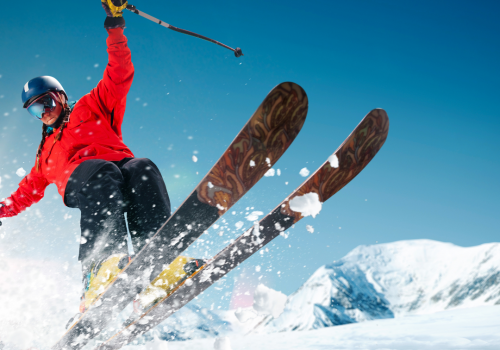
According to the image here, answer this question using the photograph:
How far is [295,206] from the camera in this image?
2.45 metres

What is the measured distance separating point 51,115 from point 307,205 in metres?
2.39

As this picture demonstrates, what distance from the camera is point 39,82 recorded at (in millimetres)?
2709

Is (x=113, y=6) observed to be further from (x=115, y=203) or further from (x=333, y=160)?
(x=333, y=160)

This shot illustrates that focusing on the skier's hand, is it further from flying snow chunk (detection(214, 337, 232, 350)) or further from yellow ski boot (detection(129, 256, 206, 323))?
flying snow chunk (detection(214, 337, 232, 350))

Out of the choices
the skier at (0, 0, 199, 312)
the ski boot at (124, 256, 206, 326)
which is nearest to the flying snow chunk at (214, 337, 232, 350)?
the ski boot at (124, 256, 206, 326)

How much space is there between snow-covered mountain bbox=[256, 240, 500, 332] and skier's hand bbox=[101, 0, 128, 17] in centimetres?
7811

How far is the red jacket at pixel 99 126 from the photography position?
2371 mm

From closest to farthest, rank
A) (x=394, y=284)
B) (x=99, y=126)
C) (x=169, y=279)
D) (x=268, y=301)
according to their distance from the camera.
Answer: (x=169, y=279) < (x=99, y=126) < (x=268, y=301) < (x=394, y=284)

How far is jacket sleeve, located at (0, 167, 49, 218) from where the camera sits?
3.15 meters

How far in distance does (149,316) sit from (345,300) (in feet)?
301

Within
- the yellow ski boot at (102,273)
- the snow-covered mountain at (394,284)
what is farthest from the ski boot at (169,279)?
the snow-covered mountain at (394,284)

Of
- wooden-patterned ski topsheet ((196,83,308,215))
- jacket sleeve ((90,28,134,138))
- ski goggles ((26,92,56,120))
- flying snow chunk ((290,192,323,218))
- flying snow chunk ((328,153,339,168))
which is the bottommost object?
flying snow chunk ((290,192,323,218))

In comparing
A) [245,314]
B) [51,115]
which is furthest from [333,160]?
[51,115]

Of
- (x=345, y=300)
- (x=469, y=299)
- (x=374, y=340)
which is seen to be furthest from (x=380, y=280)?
(x=374, y=340)
